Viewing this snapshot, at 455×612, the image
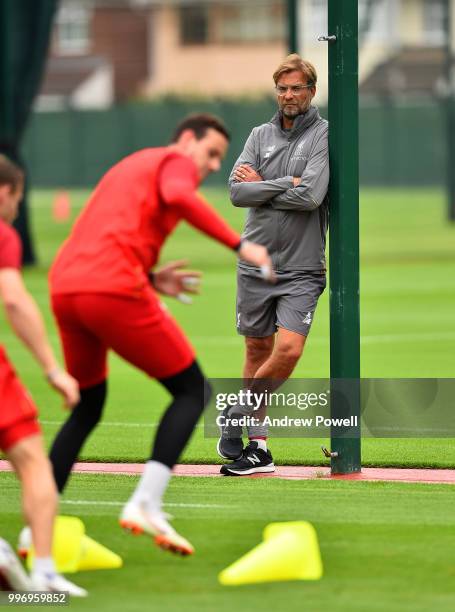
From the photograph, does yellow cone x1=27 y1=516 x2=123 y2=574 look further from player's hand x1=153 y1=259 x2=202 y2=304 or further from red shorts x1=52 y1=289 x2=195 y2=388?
player's hand x1=153 y1=259 x2=202 y2=304

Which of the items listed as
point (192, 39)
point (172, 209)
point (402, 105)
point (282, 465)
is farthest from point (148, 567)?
point (192, 39)

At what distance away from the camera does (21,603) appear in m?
6.29

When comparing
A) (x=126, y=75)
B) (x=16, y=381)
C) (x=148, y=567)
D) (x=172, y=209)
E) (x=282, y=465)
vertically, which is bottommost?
(x=126, y=75)

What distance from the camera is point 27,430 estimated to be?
6301 millimetres

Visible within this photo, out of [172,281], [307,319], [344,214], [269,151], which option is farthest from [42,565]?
[269,151]

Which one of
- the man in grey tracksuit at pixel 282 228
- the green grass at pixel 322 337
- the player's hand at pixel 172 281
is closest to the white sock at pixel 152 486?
the player's hand at pixel 172 281

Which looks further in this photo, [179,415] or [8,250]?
[179,415]

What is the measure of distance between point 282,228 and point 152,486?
2.91 m

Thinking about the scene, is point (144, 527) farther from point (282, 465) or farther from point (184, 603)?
point (282, 465)

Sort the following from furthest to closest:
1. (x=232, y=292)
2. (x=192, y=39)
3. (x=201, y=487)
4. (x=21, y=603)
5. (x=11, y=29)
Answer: (x=192, y=39) < (x=11, y=29) < (x=232, y=292) < (x=201, y=487) < (x=21, y=603)

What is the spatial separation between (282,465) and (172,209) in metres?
3.38

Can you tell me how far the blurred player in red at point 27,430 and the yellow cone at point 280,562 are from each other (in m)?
0.73

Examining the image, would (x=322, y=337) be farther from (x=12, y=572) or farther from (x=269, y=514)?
(x=12, y=572)

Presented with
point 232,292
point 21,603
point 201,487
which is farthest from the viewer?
point 232,292
